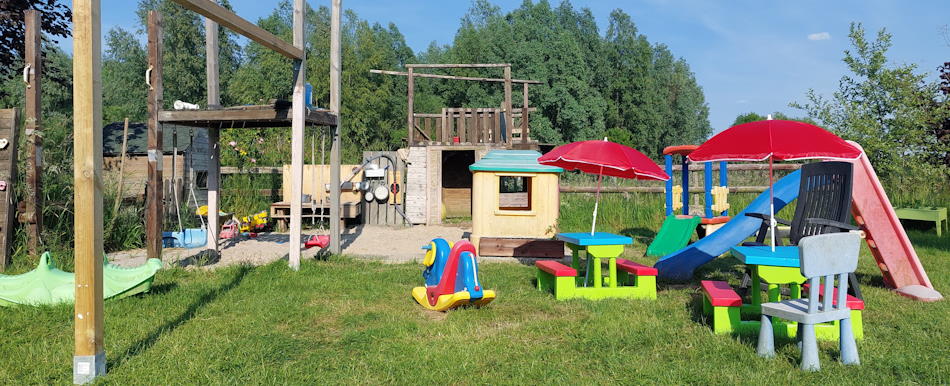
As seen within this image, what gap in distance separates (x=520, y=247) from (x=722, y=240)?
3341mm

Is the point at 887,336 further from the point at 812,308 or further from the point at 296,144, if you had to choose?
the point at 296,144

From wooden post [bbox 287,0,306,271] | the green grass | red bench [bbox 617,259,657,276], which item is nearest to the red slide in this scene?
the green grass

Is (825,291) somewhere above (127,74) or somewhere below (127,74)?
below

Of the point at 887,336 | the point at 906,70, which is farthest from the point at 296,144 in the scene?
the point at 906,70

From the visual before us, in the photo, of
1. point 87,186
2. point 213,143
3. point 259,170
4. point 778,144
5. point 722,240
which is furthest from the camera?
point 259,170

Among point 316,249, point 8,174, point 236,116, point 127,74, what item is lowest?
point 316,249

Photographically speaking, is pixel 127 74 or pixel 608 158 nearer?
pixel 608 158

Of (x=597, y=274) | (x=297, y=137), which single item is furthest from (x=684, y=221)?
(x=297, y=137)

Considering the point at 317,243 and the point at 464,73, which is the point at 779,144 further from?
the point at 464,73

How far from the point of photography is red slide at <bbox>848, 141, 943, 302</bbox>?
6.83 metres

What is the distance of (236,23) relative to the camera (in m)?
5.95

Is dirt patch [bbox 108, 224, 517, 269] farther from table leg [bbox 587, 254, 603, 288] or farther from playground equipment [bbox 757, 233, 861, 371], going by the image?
playground equipment [bbox 757, 233, 861, 371]

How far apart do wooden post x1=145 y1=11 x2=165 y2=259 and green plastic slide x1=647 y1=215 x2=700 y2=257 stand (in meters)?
6.95

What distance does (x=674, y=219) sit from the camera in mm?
10438
